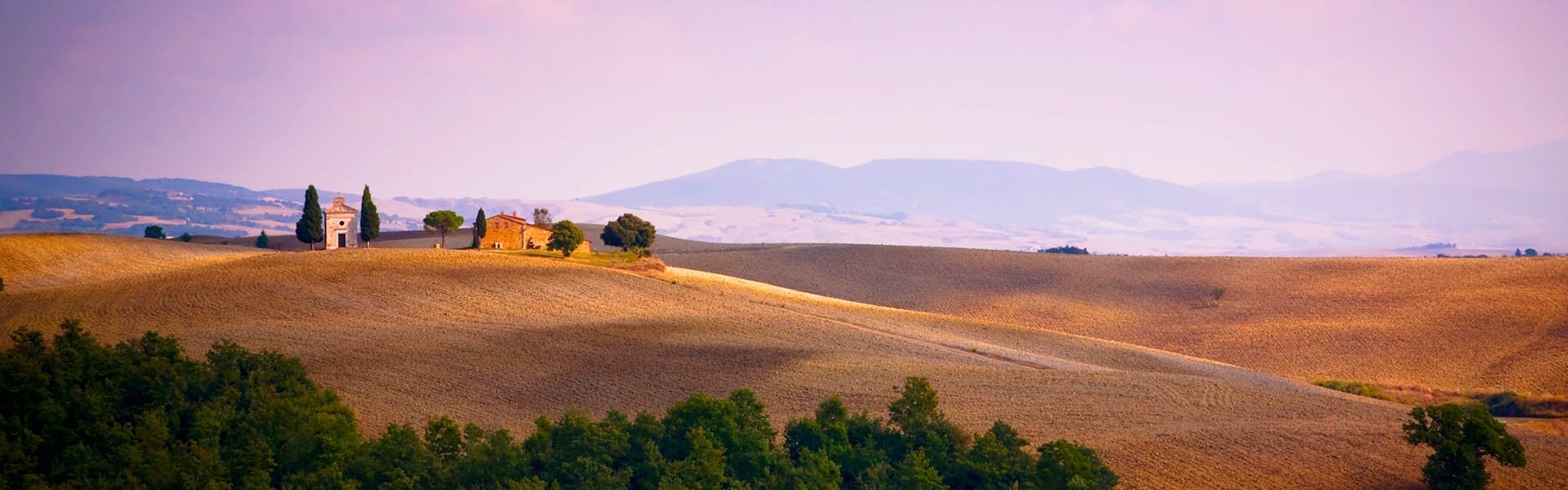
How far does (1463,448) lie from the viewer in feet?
112

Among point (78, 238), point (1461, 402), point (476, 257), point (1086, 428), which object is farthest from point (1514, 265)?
point (78, 238)

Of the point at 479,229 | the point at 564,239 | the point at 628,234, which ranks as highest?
the point at 479,229

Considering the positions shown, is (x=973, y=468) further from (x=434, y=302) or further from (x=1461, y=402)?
(x=434, y=302)

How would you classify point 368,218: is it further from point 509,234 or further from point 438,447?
point 438,447

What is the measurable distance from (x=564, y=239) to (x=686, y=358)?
3764 centimetres

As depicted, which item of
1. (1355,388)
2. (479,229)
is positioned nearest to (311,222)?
(479,229)

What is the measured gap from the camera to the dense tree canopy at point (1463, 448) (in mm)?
33875

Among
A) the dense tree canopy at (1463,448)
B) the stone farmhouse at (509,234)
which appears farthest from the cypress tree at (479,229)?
the dense tree canopy at (1463,448)

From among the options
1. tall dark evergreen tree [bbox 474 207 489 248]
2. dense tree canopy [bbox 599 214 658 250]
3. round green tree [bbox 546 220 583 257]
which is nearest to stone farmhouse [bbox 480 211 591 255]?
tall dark evergreen tree [bbox 474 207 489 248]

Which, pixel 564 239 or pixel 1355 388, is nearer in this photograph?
pixel 1355 388

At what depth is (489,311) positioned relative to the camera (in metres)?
61.6

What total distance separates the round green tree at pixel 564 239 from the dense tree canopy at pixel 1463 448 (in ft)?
201

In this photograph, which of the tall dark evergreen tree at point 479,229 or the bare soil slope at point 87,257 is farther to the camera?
the tall dark evergreen tree at point 479,229

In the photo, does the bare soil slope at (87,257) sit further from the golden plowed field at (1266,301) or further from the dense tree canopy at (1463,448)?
the dense tree canopy at (1463,448)
